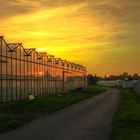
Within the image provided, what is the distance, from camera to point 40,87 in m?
48.2

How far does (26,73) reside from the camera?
42.0m

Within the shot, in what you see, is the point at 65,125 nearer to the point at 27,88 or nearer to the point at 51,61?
the point at 27,88

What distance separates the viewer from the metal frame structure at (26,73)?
115ft

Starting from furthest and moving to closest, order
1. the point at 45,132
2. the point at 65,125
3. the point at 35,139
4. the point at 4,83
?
the point at 4,83 → the point at 65,125 → the point at 45,132 → the point at 35,139

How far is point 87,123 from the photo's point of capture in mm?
22641

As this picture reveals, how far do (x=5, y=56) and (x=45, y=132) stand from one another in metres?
18.2

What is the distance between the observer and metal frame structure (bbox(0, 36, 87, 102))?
35.2 meters

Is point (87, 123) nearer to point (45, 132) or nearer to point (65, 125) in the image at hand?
point (65, 125)

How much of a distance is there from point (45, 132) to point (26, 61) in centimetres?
2473

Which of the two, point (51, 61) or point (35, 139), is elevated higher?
point (51, 61)

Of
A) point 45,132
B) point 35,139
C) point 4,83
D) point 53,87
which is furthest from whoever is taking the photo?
point 53,87

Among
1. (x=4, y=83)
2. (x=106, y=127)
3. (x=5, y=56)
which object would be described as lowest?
(x=106, y=127)

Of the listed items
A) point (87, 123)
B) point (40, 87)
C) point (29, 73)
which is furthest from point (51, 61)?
point (87, 123)

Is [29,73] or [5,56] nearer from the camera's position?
[5,56]
